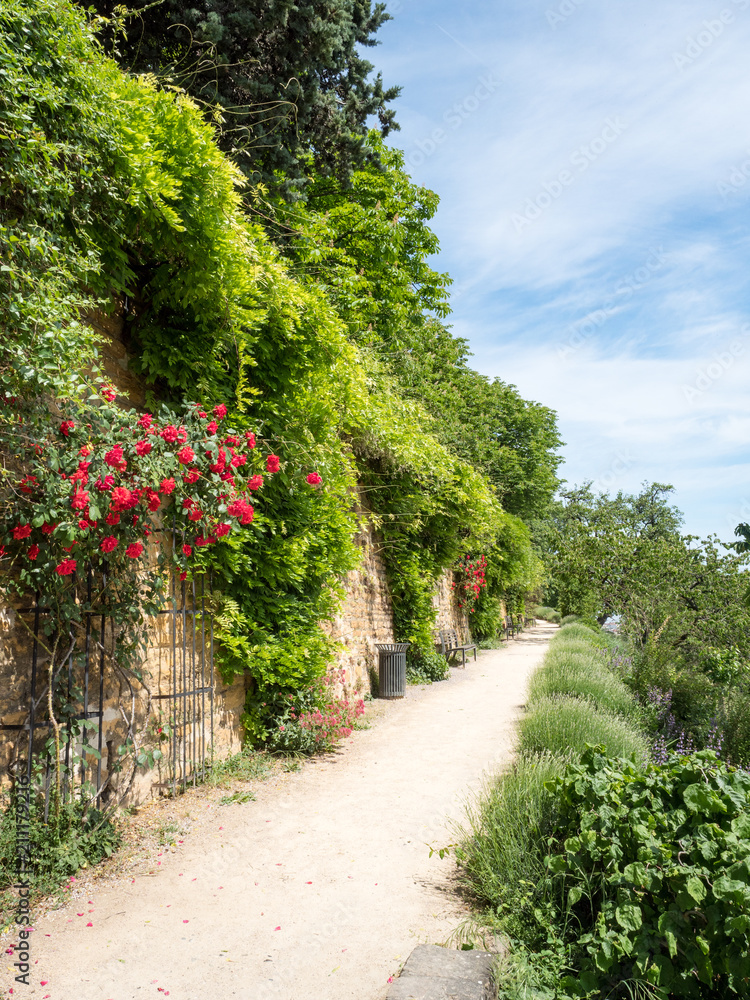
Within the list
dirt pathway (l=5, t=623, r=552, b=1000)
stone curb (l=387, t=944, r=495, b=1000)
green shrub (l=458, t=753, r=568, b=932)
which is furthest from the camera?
green shrub (l=458, t=753, r=568, b=932)

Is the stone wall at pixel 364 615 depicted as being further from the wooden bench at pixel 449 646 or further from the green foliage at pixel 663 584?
the green foliage at pixel 663 584

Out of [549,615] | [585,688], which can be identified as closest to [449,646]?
[585,688]

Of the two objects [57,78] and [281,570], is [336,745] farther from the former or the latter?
[57,78]

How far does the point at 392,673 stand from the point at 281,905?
247 inches

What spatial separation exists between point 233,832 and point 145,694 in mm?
1147

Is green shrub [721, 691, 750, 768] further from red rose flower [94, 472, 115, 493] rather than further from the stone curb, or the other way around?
red rose flower [94, 472, 115, 493]

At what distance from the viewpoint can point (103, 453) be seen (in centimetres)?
356

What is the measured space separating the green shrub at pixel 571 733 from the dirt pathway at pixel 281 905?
0.68 metres

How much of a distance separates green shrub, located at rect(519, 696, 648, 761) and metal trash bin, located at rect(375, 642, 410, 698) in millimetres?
4047

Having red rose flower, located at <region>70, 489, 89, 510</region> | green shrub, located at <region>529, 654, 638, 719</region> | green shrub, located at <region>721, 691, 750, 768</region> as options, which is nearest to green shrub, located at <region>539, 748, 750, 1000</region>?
red rose flower, located at <region>70, 489, 89, 510</region>

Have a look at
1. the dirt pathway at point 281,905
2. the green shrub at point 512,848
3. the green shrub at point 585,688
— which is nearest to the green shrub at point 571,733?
the dirt pathway at point 281,905

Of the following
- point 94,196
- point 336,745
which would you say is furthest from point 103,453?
point 336,745

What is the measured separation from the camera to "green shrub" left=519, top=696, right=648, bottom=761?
4.92m

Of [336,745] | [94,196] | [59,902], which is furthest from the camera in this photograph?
[336,745]
